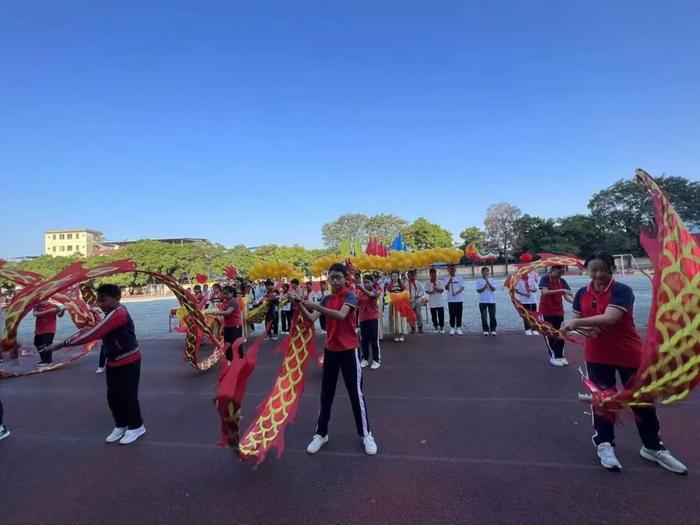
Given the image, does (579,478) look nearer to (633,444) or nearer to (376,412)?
(633,444)

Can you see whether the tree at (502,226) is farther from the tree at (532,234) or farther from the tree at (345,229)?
the tree at (345,229)

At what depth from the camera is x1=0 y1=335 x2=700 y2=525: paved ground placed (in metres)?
2.70

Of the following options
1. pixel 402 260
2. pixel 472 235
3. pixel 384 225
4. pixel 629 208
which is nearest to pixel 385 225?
pixel 384 225

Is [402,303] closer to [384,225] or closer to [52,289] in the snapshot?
[52,289]

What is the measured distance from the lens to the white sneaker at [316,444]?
11.6 feet

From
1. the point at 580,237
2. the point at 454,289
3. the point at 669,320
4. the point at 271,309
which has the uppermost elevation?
the point at 580,237

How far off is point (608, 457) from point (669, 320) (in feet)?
4.04

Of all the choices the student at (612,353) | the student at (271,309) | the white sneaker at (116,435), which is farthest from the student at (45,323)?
the student at (612,353)

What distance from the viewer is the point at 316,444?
3584 millimetres

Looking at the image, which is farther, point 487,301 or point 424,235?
point 424,235

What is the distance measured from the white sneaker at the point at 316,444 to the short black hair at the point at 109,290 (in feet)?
7.94

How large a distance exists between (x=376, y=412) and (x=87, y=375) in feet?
18.7

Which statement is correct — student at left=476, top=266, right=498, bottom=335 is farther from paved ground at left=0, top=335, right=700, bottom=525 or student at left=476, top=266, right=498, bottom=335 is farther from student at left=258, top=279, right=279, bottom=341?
student at left=258, top=279, right=279, bottom=341

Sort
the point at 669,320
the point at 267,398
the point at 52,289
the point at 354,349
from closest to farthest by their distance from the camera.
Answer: the point at 669,320 < the point at 52,289 < the point at 354,349 < the point at 267,398
